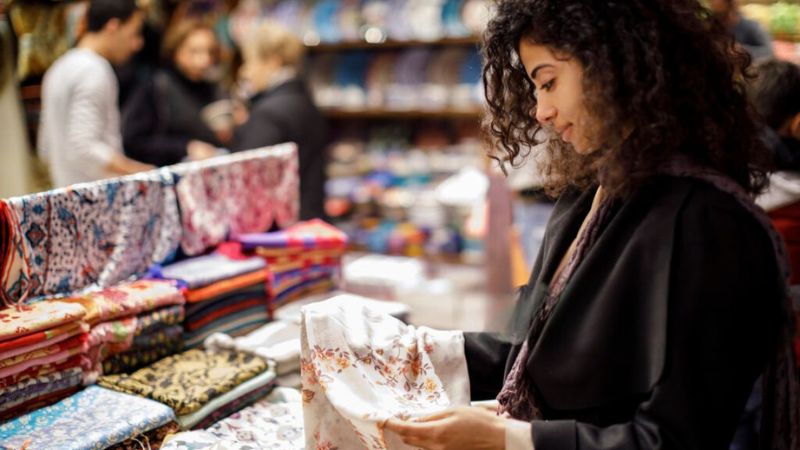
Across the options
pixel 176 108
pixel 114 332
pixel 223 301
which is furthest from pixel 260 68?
pixel 114 332

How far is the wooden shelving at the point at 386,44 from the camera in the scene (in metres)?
4.84

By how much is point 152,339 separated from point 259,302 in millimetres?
428

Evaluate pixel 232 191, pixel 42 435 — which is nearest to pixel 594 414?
pixel 42 435

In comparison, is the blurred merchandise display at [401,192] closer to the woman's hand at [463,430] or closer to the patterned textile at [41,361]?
the patterned textile at [41,361]

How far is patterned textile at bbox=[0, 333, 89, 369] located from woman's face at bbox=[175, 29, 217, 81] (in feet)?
8.95

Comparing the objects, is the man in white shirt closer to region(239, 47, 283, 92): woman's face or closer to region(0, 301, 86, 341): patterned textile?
region(239, 47, 283, 92): woman's face

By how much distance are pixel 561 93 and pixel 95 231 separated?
4.01 feet

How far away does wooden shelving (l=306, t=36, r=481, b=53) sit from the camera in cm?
484

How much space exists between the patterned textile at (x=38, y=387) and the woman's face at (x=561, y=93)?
116 cm

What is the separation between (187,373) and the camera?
1.81m

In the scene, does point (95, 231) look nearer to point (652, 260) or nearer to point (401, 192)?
point (652, 260)

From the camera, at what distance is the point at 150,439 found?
63.2 inches

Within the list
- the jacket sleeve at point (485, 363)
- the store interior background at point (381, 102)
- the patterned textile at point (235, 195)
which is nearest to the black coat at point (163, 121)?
the store interior background at point (381, 102)

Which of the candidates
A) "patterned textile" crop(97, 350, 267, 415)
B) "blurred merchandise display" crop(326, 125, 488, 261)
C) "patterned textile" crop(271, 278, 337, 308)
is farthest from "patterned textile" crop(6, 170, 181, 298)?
"blurred merchandise display" crop(326, 125, 488, 261)
